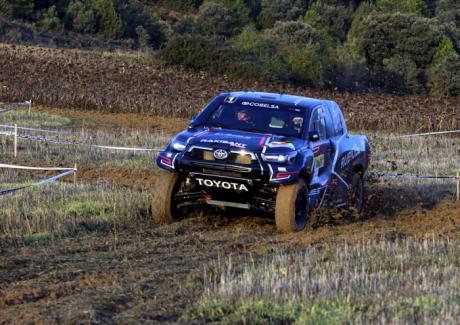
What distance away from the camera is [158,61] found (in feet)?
167

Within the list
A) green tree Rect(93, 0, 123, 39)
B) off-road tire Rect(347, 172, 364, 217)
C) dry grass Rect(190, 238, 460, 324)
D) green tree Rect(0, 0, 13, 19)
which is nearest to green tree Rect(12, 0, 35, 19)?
green tree Rect(0, 0, 13, 19)

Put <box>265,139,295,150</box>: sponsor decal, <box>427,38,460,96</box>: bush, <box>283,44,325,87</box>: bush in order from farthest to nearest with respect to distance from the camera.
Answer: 1. <box>427,38,460,96</box>: bush
2. <box>283,44,325,87</box>: bush
3. <box>265,139,295,150</box>: sponsor decal

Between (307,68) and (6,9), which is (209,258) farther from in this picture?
(6,9)

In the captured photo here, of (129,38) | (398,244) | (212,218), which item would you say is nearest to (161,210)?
(212,218)

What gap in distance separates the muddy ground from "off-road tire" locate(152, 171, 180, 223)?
5.6 inches

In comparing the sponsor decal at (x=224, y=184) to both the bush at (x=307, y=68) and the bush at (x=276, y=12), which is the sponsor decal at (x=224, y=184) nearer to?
the bush at (x=307, y=68)

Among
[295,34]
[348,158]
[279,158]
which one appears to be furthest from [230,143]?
[295,34]

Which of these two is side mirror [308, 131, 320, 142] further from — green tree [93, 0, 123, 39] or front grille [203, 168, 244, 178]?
green tree [93, 0, 123, 39]

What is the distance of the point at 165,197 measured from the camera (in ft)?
41.7

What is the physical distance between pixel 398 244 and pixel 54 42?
1978 inches

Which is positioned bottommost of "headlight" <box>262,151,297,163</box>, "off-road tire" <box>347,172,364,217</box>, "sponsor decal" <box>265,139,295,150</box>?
"off-road tire" <box>347,172,364,217</box>

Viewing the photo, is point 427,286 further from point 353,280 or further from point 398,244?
point 398,244

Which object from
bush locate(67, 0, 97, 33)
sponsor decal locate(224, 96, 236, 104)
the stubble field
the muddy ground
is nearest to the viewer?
the stubble field

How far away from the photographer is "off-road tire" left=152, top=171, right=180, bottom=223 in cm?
1273
